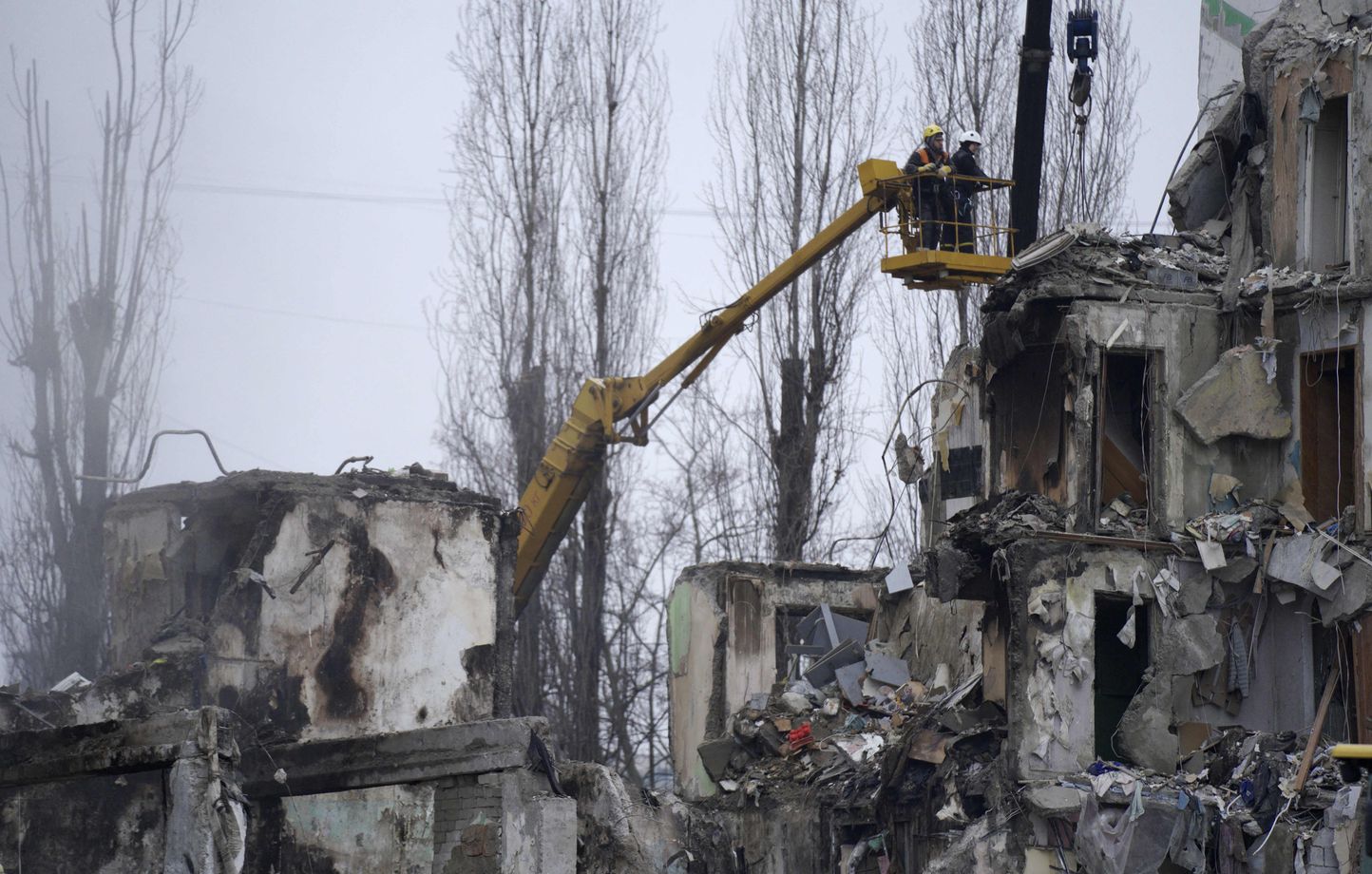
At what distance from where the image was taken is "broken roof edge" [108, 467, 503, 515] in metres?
19.0

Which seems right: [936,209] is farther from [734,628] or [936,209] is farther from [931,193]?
[734,628]

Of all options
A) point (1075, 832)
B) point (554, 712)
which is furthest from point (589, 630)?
point (1075, 832)

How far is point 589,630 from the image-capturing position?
2741 centimetres

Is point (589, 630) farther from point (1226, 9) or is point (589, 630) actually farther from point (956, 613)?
point (1226, 9)

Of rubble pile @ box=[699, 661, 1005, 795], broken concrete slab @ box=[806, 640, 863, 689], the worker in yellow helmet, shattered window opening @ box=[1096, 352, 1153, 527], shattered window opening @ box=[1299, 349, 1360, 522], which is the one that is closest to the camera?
shattered window opening @ box=[1299, 349, 1360, 522]

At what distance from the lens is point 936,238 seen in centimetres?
1955

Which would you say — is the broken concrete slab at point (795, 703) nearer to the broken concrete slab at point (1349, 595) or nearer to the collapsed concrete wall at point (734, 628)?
the collapsed concrete wall at point (734, 628)

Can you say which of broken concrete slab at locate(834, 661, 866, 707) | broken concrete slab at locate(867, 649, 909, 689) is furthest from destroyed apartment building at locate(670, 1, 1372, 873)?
broken concrete slab at locate(867, 649, 909, 689)

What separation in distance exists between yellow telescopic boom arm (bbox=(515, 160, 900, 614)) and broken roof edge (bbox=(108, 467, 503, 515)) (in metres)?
1.82

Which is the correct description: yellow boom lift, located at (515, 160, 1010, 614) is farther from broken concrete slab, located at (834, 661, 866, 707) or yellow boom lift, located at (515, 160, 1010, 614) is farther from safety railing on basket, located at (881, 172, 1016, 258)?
broken concrete slab, located at (834, 661, 866, 707)

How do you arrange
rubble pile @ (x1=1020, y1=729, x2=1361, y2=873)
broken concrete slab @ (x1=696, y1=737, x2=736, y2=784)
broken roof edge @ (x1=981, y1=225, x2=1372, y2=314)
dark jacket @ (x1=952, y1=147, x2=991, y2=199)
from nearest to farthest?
rubble pile @ (x1=1020, y1=729, x2=1361, y2=873) → broken roof edge @ (x1=981, y1=225, x2=1372, y2=314) → dark jacket @ (x1=952, y1=147, x2=991, y2=199) → broken concrete slab @ (x1=696, y1=737, x2=736, y2=784)

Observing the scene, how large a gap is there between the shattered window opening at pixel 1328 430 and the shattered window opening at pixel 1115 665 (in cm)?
220

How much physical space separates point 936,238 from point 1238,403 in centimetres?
379

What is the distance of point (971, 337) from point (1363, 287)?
914cm
